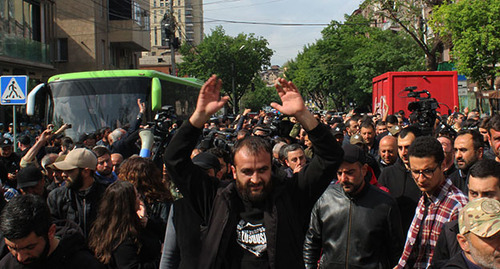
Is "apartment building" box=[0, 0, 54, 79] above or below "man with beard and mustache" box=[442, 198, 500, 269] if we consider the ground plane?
above

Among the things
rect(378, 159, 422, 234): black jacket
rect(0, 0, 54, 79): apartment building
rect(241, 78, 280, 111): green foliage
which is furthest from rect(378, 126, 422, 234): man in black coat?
rect(241, 78, 280, 111): green foliage

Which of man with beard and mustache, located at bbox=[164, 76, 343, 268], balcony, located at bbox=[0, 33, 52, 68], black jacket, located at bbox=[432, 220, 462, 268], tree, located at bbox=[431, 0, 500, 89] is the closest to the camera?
man with beard and mustache, located at bbox=[164, 76, 343, 268]

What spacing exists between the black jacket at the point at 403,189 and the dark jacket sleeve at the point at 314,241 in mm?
942

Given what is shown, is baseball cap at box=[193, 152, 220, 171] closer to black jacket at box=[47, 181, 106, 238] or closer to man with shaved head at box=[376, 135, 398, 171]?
black jacket at box=[47, 181, 106, 238]

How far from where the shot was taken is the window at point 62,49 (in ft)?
106

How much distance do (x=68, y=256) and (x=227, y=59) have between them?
50914 millimetres

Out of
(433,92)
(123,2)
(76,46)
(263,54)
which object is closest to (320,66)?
(263,54)

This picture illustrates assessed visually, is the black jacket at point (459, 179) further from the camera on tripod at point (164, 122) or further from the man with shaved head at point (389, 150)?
the camera on tripod at point (164, 122)

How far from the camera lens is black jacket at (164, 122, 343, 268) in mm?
2834

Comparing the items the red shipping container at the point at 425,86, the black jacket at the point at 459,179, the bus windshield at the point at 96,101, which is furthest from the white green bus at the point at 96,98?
the black jacket at the point at 459,179

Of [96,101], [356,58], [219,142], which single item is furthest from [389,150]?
[356,58]

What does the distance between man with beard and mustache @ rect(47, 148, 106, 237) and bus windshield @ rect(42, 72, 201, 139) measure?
8.89 metres

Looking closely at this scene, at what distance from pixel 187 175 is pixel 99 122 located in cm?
1115

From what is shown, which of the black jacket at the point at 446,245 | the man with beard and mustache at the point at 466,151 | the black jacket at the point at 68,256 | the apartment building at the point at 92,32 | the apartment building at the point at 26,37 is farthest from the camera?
the apartment building at the point at 92,32
